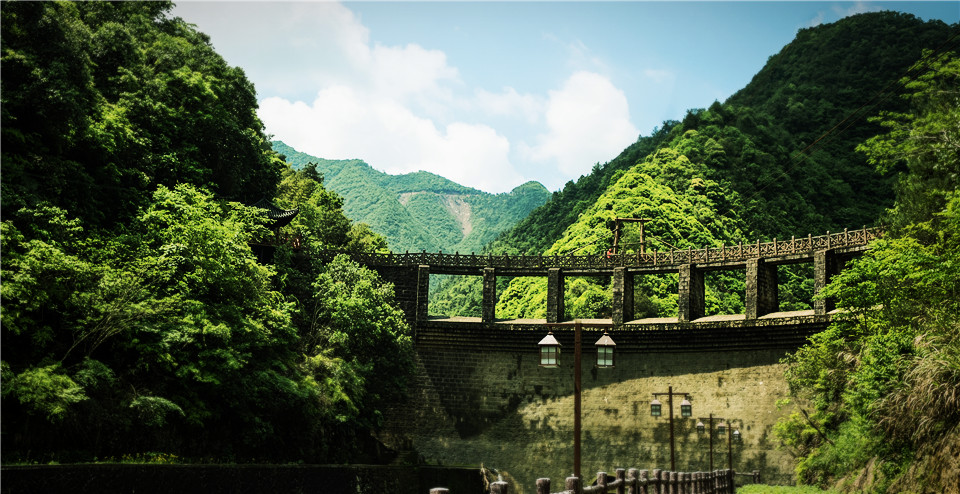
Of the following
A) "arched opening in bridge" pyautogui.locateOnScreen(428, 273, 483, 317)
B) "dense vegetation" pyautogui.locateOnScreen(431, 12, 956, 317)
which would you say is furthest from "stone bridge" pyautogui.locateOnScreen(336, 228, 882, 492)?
"arched opening in bridge" pyautogui.locateOnScreen(428, 273, 483, 317)

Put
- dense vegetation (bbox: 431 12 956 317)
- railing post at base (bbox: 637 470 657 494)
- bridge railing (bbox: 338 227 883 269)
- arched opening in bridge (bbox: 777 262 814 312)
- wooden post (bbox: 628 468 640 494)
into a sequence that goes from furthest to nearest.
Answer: dense vegetation (bbox: 431 12 956 317) < arched opening in bridge (bbox: 777 262 814 312) < bridge railing (bbox: 338 227 883 269) < railing post at base (bbox: 637 470 657 494) < wooden post (bbox: 628 468 640 494)

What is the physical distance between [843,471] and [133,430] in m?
19.8

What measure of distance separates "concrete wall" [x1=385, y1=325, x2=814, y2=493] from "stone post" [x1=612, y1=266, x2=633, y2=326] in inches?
37.5

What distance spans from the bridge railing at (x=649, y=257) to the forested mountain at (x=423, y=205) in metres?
84.3

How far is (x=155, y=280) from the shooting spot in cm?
2475

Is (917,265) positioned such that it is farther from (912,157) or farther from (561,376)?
(561,376)

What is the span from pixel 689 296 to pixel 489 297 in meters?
9.05

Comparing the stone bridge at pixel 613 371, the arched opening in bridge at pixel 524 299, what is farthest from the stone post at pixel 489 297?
the arched opening in bridge at pixel 524 299

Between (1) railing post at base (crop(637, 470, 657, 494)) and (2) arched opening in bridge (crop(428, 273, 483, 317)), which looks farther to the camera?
(2) arched opening in bridge (crop(428, 273, 483, 317))

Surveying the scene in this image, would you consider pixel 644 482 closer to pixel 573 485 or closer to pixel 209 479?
pixel 573 485

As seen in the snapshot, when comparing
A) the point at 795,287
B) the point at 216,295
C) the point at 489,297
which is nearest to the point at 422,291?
the point at 489,297

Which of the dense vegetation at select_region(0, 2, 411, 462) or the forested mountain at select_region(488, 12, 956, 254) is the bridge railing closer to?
the dense vegetation at select_region(0, 2, 411, 462)

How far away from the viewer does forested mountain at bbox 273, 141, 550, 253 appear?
141 metres

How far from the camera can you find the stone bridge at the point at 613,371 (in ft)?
114
